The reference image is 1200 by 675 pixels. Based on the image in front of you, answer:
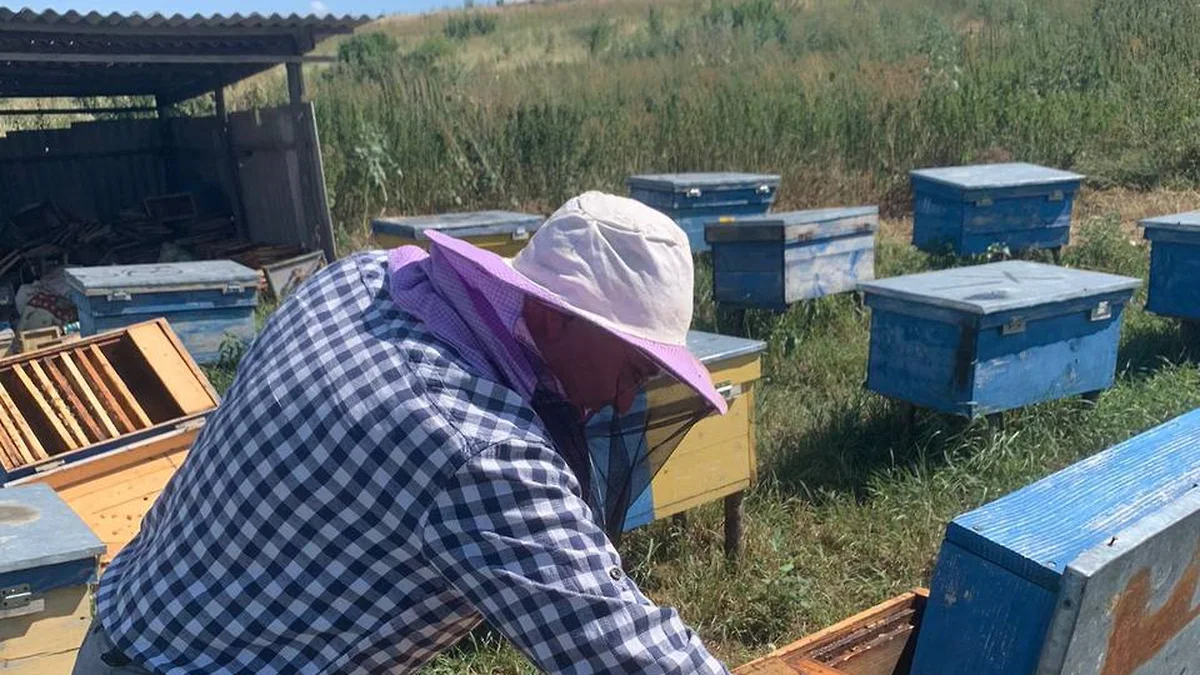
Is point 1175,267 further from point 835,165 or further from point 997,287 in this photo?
point 835,165

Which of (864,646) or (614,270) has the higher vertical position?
(614,270)

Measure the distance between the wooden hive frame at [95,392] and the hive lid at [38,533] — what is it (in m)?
0.85

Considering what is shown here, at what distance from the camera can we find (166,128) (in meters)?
11.5

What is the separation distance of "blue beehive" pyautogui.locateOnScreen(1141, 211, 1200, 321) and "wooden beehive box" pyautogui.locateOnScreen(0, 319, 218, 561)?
4.58 m

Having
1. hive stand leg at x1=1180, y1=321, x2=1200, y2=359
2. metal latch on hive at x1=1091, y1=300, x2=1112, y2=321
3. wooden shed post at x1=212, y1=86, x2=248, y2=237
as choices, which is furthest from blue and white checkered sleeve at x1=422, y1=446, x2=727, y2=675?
wooden shed post at x1=212, y1=86, x2=248, y2=237

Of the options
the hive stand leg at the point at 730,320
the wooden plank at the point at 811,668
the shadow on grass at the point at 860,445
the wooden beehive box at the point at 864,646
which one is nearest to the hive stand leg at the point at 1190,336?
the shadow on grass at the point at 860,445

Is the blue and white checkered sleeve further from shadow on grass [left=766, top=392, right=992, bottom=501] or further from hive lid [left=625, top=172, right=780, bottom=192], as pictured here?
hive lid [left=625, top=172, right=780, bottom=192]

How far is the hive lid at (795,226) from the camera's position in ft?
18.7

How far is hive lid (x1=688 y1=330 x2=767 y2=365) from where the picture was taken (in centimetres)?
328

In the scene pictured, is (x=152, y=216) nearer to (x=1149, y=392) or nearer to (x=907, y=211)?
(x=907, y=211)

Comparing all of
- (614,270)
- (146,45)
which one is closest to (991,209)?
(614,270)

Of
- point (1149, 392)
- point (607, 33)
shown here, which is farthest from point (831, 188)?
point (607, 33)

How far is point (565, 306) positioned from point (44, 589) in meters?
1.72

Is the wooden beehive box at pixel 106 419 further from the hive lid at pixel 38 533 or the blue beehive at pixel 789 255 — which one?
the blue beehive at pixel 789 255
